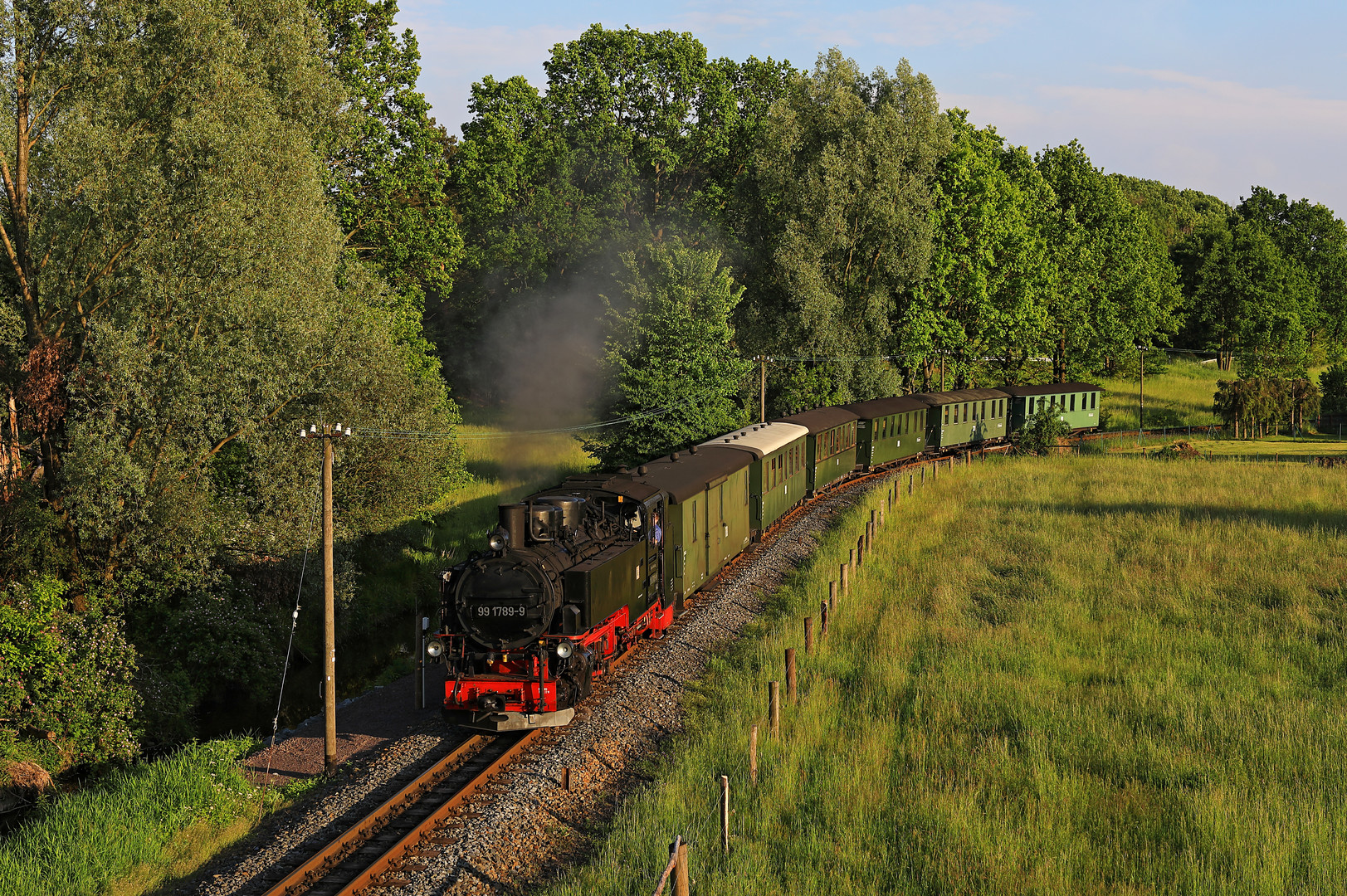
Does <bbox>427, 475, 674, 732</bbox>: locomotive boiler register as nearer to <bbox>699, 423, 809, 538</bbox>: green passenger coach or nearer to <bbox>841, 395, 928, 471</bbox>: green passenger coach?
<bbox>699, 423, 809, 538</bbox>: green passenger coach

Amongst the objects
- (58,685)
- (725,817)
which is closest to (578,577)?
(725,817)

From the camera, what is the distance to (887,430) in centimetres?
4259

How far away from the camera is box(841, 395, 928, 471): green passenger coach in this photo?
41188mm

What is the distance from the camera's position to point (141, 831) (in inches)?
491

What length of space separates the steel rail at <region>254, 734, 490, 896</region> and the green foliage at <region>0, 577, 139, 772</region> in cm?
953

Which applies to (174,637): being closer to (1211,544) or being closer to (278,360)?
(278,360)

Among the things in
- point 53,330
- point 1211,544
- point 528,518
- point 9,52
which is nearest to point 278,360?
point 53,330

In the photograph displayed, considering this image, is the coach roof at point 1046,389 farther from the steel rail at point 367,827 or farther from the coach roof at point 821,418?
the steel rail at point 367,827

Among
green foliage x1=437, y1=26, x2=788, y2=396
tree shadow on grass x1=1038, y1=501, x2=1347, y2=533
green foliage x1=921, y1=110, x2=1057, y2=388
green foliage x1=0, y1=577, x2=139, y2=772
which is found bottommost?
green foliage x1=0, y1=577, x2=139, y2=772

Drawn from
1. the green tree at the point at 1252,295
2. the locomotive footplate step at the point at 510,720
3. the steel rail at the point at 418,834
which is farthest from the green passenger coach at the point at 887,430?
the green tree at the point at 1252,295

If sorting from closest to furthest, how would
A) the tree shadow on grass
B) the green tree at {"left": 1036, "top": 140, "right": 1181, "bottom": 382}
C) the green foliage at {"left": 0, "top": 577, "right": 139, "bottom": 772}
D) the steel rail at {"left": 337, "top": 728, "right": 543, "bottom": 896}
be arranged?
the steel rail at {"left": 337, "top": 728, "right": 543, "bottom": 896}
the green foliage at {"left": 0, "top": 577, "right": 139, "bottom": 772}
the tree shadow on grass
the green tree at {"left": 1036, "top": 140, "right": 1181, "bottom": 382}

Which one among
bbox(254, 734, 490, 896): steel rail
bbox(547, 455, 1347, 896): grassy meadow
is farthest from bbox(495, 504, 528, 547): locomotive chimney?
bbox(547, 455, 1347, 896): grassy meadow

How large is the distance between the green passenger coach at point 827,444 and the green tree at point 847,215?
10867 millimetres

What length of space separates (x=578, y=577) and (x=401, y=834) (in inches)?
172
